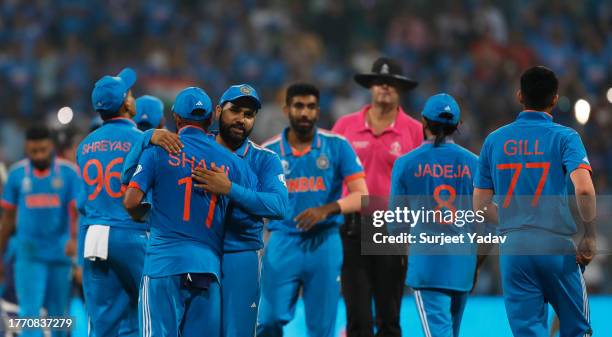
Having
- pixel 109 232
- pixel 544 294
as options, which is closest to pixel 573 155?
pixel 544 294

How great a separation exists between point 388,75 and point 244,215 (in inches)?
123

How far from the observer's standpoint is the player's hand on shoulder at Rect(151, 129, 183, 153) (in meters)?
5.88

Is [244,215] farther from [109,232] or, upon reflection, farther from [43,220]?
[43,220]

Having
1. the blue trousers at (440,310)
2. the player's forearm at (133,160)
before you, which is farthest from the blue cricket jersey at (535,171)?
the player's forearm at (133,160)

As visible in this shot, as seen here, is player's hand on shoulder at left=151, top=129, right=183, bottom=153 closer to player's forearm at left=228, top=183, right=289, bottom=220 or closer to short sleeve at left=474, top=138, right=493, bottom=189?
player's forearm at left=228, top=183, right=289, bottom=220

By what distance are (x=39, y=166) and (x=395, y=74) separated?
3.75 m

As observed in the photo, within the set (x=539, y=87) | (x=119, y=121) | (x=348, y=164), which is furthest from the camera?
(x=348, y=164)

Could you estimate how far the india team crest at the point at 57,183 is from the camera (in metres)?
9.72

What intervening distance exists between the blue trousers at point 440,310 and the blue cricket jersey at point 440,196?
0.08m

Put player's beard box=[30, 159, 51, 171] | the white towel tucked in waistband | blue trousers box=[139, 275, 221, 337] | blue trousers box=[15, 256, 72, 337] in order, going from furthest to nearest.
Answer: player's beard box=[30, 159, 51, 171] < blue trousers box=[15, 256, 72, 337] < the white towel tucked in waistband < blue trousers box=[139, 275, 221, 337]

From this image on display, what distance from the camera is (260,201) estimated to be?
5984 millimetres

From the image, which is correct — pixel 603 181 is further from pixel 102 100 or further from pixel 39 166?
pixel 102 100

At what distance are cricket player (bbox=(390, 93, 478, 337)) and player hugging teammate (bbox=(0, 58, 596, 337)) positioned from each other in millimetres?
12

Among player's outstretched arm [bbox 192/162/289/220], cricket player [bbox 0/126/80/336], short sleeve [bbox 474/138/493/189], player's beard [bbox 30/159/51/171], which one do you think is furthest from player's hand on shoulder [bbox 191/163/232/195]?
player's beard [bbox 30/159/51/171]
